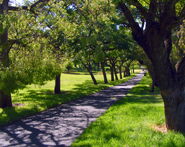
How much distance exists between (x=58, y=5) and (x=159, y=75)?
282 inches

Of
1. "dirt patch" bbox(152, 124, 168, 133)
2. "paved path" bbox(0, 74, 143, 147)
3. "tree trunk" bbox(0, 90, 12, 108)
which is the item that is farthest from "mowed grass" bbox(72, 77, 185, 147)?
"tree trunk" bbox(0, 90, 12, 108)

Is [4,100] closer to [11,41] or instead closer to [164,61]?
[11,41]

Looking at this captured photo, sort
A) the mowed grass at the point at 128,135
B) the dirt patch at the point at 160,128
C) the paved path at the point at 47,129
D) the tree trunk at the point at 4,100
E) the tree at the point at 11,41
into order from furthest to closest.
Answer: the tree trunk at the point at 4,100, the tree at the point at 11,41, the dirt patch at the point at 160,128, the paved path at the point at 47,129, the mowed grass at the point at 128,135

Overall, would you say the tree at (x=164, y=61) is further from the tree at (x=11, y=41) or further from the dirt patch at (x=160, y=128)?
the tree at (x=11, y=41)

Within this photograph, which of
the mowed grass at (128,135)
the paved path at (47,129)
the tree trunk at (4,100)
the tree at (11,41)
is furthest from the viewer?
the tree trunk at (4,100)

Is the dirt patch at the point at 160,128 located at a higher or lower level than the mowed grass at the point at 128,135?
lower

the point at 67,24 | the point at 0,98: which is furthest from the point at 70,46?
the point at 0,98

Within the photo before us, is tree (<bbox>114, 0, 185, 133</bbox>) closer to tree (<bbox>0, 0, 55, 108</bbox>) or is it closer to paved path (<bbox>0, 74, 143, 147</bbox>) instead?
paved path (<bbox>0, 74, 143, 147</bbox>)

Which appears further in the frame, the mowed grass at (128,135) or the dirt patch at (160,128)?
the dirt patch at (160,128)

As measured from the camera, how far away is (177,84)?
652 centimetres

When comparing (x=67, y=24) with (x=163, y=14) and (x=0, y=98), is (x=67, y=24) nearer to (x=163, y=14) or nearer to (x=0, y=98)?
(x=0, y=98)

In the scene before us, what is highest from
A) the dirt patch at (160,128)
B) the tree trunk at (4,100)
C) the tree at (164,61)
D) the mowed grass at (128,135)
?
the tree at (164,61)

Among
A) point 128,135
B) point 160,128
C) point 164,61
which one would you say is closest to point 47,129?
point 128,135

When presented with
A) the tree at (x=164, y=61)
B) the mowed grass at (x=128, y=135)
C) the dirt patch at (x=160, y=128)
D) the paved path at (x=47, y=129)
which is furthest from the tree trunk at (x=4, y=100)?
the tree at (x=164, y=61)
